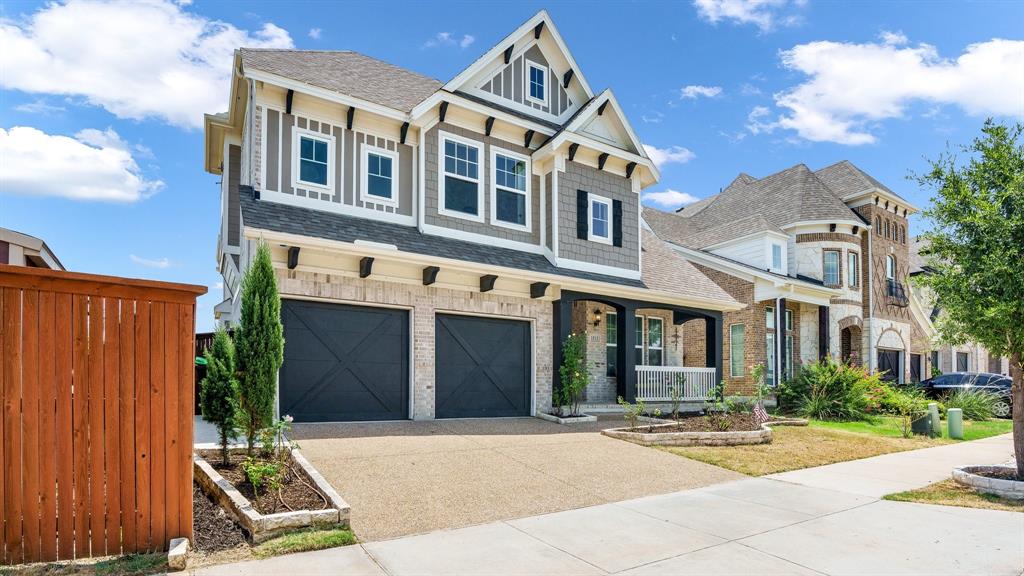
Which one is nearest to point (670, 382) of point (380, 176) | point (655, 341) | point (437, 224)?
point (655, 341)

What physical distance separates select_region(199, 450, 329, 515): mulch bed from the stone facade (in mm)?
4244

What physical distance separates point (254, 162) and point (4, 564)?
8.48m

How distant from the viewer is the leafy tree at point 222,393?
7.35m

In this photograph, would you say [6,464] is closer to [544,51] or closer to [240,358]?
[240,358]

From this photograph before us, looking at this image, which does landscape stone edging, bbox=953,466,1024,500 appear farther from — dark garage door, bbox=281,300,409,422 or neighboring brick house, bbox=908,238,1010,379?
neighboring brick house, bbox=908,238,1010,379

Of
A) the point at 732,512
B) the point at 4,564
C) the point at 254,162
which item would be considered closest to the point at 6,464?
the point at 4,564

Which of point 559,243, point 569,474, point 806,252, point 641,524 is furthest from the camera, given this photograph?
point 806,252

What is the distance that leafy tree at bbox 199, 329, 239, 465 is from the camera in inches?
289

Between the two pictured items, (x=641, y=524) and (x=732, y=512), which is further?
(x=732, y=512)

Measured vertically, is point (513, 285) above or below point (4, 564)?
above

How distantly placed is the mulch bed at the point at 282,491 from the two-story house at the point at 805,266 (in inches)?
634

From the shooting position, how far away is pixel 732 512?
709 cm

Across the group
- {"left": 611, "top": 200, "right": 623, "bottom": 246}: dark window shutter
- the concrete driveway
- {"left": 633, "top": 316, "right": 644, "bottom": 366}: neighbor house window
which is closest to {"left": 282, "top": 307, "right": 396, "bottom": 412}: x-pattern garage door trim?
the concrete driveway

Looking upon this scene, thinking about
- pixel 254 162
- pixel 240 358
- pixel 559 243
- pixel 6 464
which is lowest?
pixel 6 464
